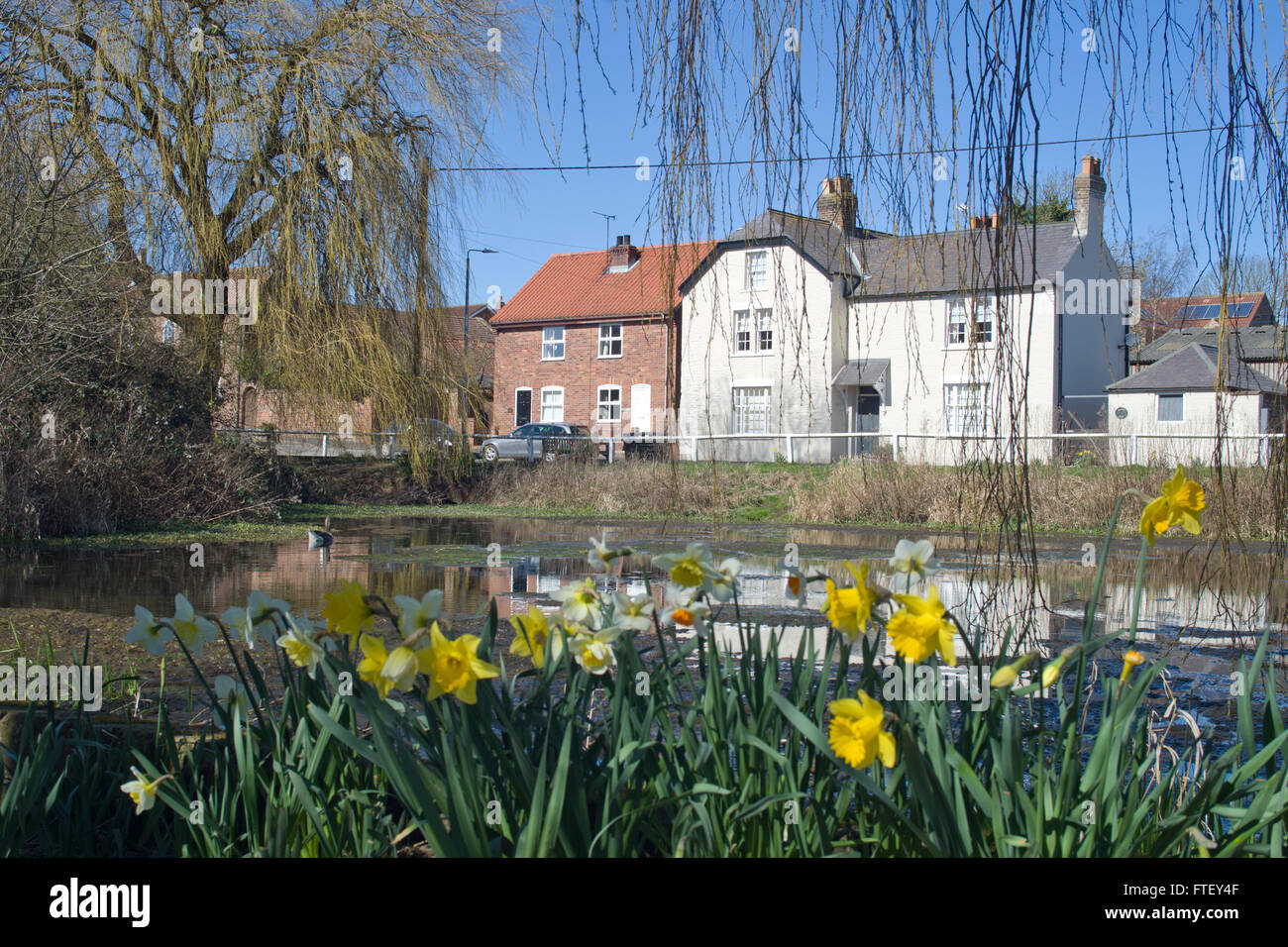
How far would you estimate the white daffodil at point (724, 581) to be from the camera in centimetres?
218

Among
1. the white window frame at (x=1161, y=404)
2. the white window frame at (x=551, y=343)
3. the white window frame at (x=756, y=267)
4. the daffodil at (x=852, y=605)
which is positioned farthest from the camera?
the white window frame at (x=551, y=343)

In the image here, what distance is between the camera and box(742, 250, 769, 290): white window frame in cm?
245

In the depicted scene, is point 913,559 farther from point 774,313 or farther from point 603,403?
point 603,403

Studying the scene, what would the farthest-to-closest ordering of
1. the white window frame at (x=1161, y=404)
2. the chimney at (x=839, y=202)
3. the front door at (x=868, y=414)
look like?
the front door at (x=868, y=414), the white window frame at (x=1161, y=404), the chimney at (x=839, y=202)

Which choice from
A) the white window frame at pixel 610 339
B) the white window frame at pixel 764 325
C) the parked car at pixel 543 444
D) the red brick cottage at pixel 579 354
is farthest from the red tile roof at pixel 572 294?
the white window frame at pixel 764 325

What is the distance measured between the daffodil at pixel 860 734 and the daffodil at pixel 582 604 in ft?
1.86

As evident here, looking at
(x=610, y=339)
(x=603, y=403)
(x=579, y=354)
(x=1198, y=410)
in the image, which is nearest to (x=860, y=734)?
(x=1198, y=410)

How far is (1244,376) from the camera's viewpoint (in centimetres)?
259

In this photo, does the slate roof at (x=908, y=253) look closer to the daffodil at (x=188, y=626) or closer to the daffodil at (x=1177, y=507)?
the daffodil at (x=1177, y=507)

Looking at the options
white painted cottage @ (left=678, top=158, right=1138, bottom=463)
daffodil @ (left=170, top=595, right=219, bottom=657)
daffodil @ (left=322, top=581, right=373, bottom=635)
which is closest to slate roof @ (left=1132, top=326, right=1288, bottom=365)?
white painted cottage @ (left=678, top=158, right=1138, bottom=463)

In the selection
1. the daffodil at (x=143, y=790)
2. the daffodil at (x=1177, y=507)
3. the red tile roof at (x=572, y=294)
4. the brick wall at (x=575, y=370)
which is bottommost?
the daffodil at (x=143, y=790)

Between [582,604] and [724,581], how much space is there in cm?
30
